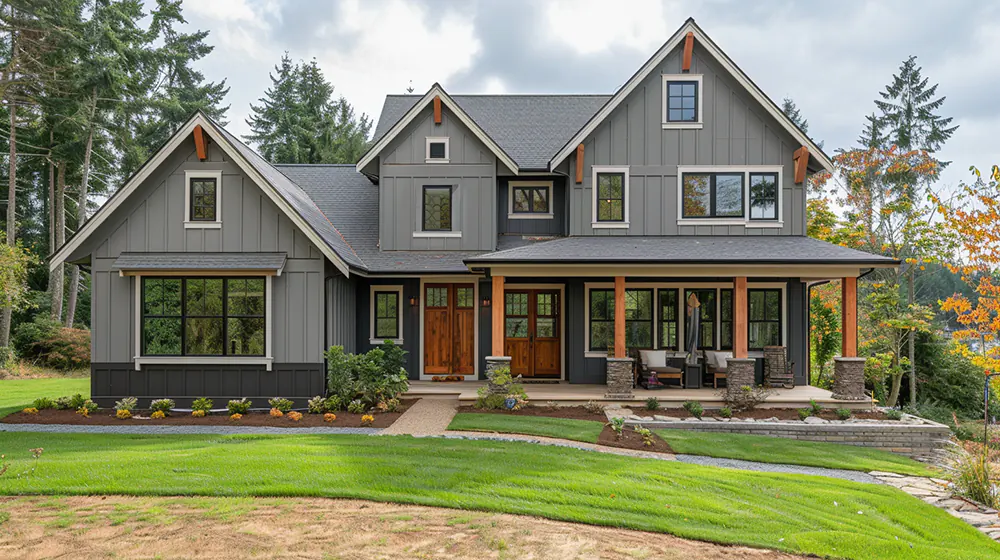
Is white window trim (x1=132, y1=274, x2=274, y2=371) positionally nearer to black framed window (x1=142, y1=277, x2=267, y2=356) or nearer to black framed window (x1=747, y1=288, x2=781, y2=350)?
black framed window (x1=142, y1=277, x2=267, y2=356)

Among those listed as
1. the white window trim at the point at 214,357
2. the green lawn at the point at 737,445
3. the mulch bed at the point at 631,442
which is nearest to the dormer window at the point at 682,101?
the green lawn at the point at 737,445

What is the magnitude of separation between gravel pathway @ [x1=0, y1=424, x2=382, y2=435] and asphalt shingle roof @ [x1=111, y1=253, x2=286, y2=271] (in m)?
3.14

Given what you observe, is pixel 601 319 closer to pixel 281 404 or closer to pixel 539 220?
pixel 539 220

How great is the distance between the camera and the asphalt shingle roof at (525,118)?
16.0 meters

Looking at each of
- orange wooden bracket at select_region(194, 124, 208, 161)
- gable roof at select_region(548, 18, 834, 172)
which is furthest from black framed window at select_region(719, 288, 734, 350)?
orange wooden bracket at select_region(194, 124, 208, 161)

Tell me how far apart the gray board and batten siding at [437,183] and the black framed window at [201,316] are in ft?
13.3

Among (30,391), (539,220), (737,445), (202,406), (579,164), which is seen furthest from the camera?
(30,391)

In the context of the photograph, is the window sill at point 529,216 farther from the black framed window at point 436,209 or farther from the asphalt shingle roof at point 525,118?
the black framed window at point 436,209

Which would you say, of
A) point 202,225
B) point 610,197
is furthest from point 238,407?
point 610,197

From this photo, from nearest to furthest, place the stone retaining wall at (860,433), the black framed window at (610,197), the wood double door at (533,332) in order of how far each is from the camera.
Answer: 1. the stone retaining wall at (860,433)
2. the black framed window at (610,197)
3. the wood double door at (533,332)

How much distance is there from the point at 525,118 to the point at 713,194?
6.34 metres

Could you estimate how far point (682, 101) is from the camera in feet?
46.6

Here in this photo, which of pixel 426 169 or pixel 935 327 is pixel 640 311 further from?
pixel 935 327

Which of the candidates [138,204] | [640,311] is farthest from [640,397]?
[138,204]
